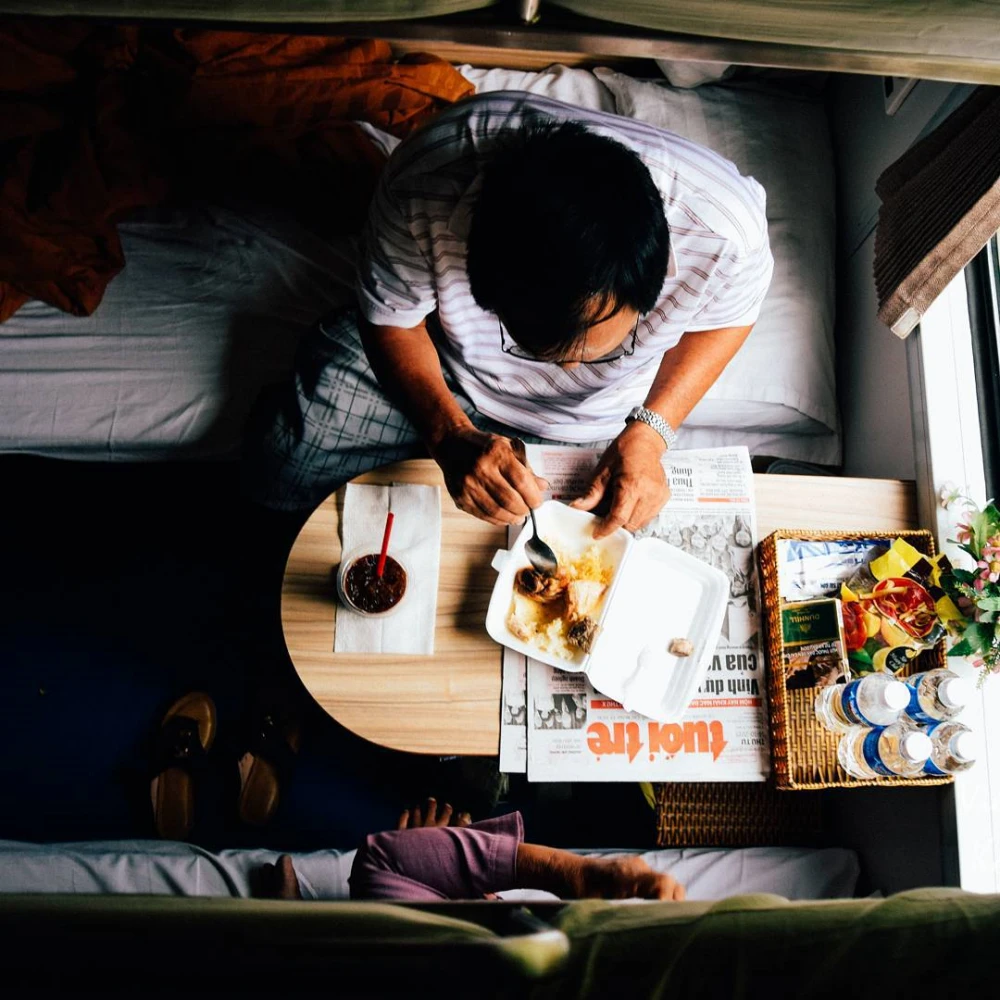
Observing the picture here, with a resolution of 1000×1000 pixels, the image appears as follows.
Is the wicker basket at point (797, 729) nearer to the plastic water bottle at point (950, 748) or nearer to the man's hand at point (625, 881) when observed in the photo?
the plastic water bottle at point (950, 748)

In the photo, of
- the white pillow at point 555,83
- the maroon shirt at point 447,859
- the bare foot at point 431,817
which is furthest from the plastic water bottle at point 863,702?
the white pillow at point 555,83

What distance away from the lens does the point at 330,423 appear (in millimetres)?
1637

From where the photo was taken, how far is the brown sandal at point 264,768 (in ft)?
6.16

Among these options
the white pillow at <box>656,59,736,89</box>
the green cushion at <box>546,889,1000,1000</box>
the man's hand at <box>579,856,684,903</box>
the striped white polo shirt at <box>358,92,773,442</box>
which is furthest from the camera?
the white pillow at <box>656,59,736,89</box>

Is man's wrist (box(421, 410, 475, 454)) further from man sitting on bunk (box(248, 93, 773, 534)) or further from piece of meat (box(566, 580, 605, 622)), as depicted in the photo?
piece of meat (box(566, 580, 605, 622))

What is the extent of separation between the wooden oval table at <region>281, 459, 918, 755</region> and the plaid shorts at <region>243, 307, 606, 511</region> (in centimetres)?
24

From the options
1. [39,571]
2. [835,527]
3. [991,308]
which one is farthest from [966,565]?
[39,571]

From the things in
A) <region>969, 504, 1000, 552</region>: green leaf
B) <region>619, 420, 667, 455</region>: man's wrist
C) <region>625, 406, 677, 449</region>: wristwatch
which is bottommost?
<region>969, 504, 1000, 552</region>: green leaf

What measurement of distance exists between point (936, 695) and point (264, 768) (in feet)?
4.88

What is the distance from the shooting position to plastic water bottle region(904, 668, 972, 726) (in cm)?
115

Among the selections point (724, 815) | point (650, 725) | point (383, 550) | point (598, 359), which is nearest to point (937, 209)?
point (598, 359)

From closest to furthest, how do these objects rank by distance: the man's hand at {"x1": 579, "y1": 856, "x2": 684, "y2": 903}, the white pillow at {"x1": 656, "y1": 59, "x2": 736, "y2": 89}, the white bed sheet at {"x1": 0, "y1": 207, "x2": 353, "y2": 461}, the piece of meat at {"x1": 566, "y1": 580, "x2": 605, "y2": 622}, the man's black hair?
the man's black hair
the man's hand at {"x1": 579, "y1": 856, "x2": 684, "y2": 903}
the piece of meat at {"x1": 566, "y1": 580, "x2": 605, "y2": 622}
the white bed sheet at {"x1": 0, "y1": 207, "x2": 353, "y2": 461}
the white pillow at {"x1": 656, "y1": 59, "x2": 736, "y2": 89}

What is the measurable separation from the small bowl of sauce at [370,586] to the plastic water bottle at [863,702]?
752mm

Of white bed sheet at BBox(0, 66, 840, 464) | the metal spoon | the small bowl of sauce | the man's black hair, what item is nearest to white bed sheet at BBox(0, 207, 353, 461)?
white bed sheet at BBox(0, 66, 840, 464)
